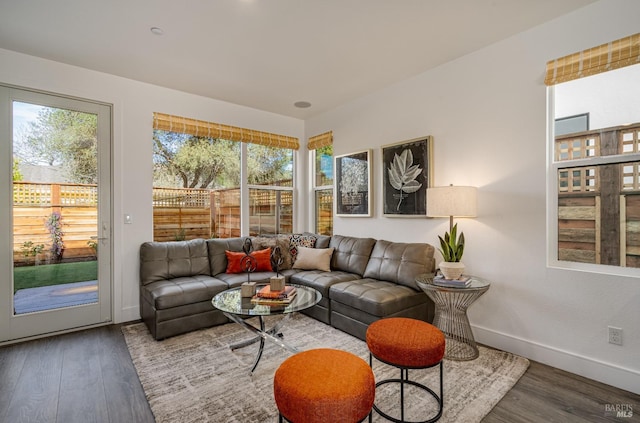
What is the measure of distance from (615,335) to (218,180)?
425cm

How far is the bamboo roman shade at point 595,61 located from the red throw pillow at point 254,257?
129 inches

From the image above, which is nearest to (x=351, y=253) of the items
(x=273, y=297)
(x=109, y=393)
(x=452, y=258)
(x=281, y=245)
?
(x=281, y=245)

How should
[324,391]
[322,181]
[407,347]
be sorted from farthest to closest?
1. [322,181]
2. [407,347]
3. [324,391]

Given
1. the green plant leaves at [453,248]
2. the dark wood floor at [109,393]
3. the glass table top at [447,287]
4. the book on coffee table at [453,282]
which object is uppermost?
the green plant leaves at [453,248]

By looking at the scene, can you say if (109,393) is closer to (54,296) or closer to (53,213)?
(54,296)

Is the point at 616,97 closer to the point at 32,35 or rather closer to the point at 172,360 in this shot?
the point at 172,360

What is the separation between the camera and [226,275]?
357 centimetres

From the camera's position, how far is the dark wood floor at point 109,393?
5.95ft

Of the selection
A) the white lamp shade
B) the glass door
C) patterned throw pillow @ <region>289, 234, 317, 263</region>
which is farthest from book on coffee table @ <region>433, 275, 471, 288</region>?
the glass door

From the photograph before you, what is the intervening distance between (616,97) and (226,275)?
3.87 metres

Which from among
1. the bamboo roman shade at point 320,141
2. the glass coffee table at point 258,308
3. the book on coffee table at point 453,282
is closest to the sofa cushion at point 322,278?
the glass coffee table at point 258,308

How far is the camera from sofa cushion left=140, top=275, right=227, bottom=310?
2.86 meters

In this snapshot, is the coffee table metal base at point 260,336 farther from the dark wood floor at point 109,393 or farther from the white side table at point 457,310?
the white side table at point 457,310

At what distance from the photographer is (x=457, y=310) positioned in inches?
105
